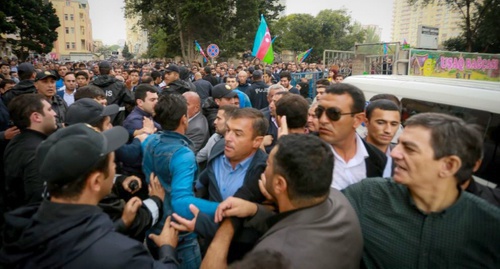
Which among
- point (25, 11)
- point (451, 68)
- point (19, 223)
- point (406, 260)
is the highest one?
point (25, 11)

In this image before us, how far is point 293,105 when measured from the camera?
285 cm

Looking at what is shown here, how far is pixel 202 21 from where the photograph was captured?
101 ft

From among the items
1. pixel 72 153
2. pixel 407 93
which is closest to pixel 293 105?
pixel 72 153

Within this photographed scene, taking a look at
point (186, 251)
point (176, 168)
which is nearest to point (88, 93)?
point (176, 168)

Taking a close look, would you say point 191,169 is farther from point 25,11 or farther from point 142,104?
point 25,11

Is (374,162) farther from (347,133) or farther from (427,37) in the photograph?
(427,37)

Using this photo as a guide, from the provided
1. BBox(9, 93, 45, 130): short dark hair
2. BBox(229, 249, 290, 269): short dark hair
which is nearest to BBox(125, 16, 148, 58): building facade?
BBox(9, 93, 45, 130): short dark hair

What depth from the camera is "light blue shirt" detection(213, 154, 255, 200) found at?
88.8 inches

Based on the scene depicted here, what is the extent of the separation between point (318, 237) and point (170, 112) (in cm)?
157

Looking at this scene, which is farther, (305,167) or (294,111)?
(294,111)

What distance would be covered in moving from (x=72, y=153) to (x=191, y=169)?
89 centimetres

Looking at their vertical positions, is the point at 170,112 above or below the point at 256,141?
above

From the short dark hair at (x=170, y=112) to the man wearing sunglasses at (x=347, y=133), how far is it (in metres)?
1.08

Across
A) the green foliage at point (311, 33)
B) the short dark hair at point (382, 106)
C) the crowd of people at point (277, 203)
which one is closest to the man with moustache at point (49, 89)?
the crowd of people at point (277, 203)
